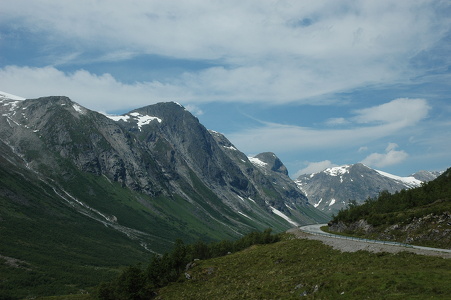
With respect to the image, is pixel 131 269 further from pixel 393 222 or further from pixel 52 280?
pixel 52 280

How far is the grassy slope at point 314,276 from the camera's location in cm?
3703

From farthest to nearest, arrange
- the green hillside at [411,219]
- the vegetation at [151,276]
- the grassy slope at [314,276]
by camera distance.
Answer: the vegetation at [151,276]
the green hillside at [411,219]
the grassy slope at [314,276]

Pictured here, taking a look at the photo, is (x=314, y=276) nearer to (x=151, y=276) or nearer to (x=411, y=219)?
(x=411, y=219)

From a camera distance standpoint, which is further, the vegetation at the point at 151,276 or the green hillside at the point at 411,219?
the vegetation at the point at 151,276

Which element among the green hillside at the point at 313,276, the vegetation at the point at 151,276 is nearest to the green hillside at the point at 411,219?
the green hillside at the point at 313,276

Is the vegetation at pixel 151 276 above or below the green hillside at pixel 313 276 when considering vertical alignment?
below

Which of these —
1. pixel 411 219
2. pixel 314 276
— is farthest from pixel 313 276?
pixel 411 219

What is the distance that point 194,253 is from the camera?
381 ft

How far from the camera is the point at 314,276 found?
4819 cm

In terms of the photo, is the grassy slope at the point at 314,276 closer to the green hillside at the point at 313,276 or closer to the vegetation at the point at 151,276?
the green hillside at the point at 313,276

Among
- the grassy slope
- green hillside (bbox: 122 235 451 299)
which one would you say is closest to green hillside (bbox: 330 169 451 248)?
green hillside (bbox: 122 235 451 299)

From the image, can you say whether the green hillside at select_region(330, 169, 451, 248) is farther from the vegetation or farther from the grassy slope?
the vegetation

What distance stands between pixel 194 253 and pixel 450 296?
91.0 m

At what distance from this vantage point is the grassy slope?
37.0 meters
